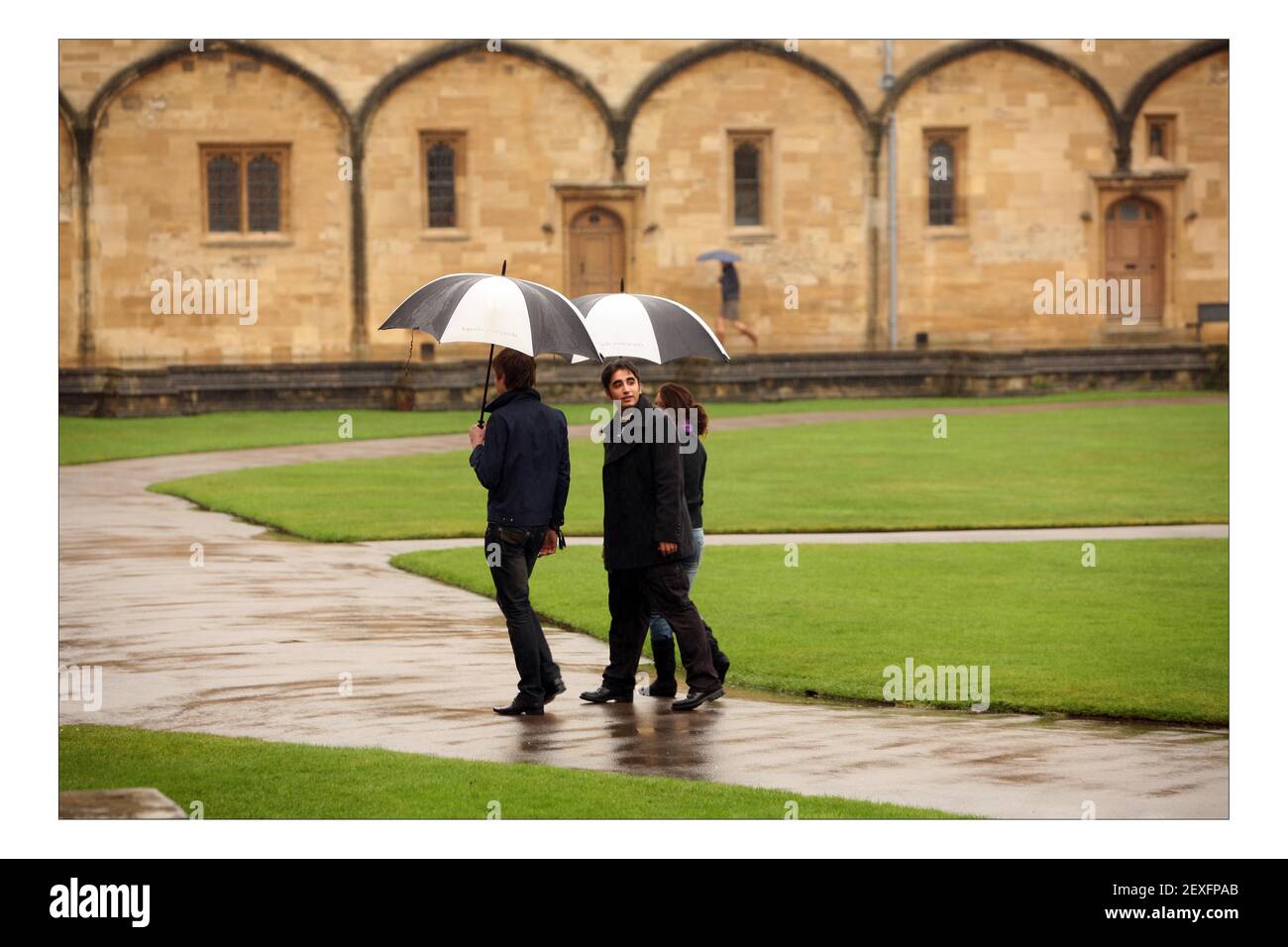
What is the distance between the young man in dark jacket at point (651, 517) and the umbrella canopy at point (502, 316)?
1.00ft

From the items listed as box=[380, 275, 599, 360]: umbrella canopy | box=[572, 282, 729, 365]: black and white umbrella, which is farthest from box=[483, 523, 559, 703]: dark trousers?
box=[572, 282, 729, 365]: black and white umbrella

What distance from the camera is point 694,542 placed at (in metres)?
11.0

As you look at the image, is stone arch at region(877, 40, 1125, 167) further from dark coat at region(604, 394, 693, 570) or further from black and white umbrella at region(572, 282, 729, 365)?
dark coat at region(604, 394, 693, 570)

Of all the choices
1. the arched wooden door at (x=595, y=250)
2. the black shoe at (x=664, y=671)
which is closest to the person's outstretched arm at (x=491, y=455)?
the black shoe at (x=664, y=671)

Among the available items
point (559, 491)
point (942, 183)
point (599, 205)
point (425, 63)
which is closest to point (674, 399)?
point (559, 491)

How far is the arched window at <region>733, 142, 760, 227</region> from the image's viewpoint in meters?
40.0

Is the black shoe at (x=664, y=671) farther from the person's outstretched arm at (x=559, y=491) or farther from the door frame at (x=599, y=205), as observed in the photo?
the door frame at (x=599, y=205)

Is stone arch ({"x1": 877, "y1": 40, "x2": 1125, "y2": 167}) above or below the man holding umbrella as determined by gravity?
above

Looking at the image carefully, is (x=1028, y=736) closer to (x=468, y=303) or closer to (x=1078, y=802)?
(x=1078, y=802)

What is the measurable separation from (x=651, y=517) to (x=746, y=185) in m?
30.5

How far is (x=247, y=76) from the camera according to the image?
37.6m

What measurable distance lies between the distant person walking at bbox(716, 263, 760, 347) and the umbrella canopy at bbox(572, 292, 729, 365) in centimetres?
2670

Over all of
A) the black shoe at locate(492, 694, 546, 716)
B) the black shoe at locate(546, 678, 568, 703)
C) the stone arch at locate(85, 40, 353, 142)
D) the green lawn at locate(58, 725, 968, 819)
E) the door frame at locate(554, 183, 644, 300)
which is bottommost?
the green lawn at locate(58, 725, 968, 819)
